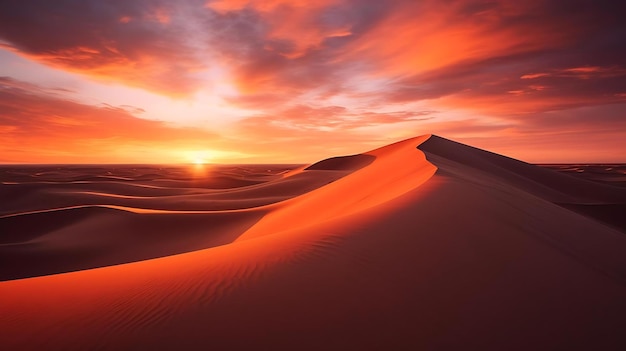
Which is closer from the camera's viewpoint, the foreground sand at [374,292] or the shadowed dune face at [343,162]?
the foreground sand at [374,292]

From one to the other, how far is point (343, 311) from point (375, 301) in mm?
289

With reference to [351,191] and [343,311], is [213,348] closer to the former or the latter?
[343,311]

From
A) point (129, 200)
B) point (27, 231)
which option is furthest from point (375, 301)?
point (129, 200)

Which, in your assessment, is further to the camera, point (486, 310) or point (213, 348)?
point (486, 310)

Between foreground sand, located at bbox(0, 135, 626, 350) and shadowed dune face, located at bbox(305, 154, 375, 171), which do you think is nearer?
foreground sand, located at bbox(0, 135, 626, 350)

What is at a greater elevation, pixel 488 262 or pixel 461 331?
pixel 488 262

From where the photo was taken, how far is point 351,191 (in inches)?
410

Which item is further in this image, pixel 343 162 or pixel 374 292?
pixel 343 162

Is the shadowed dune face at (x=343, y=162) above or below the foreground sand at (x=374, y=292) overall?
above

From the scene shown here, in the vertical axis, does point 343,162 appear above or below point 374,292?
above

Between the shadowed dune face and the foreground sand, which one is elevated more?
the shadowed dune face

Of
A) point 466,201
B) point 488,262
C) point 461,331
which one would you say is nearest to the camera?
point 461,331

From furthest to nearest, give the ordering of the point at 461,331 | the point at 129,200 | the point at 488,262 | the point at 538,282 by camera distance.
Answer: the point at 129,200 < the point at 488,262 < the point at 538,282 < the point at 461,331

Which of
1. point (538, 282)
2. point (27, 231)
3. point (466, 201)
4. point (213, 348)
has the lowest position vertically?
point (27, 231)
